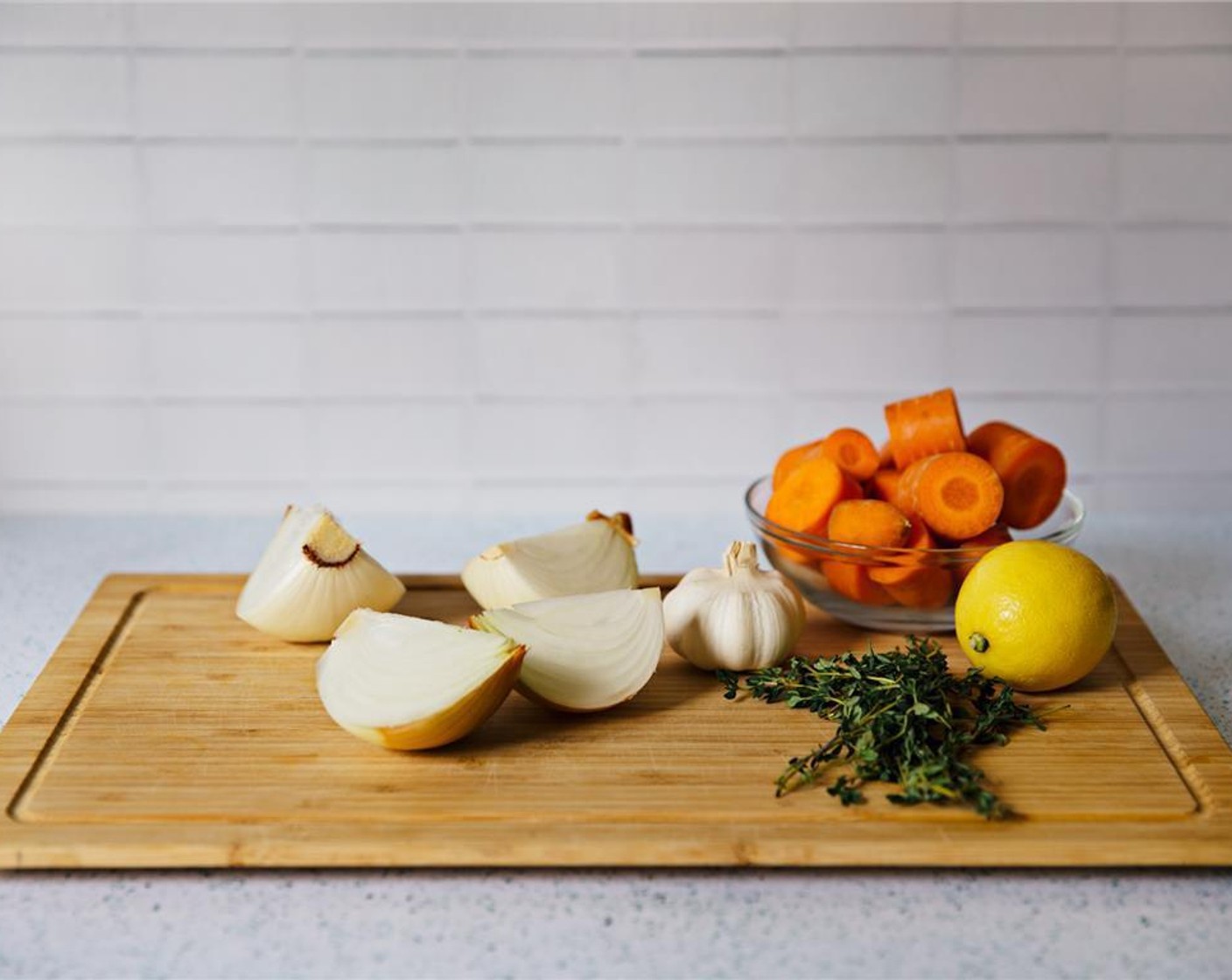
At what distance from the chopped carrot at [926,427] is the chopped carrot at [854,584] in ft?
0.39

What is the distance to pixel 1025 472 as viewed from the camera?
52.5 inches

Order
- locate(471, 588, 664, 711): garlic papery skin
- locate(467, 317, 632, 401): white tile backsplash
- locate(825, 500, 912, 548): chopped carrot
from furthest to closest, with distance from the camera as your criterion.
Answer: locate(467, 317, 632, 401): white tile backsplash < locate(825, 500, 912, 548): chopped carrot < locate(471, 588, 664, 711): garlic papery skin

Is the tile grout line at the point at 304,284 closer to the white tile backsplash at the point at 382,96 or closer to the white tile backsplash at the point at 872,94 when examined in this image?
the white tile backsplash at the point at 382,96

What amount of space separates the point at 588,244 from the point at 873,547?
57cm

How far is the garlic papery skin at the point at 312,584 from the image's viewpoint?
1307 millimetres

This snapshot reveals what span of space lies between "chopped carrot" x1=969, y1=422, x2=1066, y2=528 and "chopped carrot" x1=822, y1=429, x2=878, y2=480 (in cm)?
10

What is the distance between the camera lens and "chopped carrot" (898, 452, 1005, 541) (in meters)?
1.29

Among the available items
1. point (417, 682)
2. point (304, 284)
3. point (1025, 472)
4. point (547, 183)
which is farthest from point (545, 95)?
point (417, 682)

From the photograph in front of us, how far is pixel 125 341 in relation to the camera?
1.72 metres

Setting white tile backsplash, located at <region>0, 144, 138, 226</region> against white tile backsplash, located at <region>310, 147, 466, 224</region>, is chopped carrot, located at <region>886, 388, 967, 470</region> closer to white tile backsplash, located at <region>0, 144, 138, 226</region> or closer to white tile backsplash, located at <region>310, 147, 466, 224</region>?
white tile backsplash, located at <region>310, 147, 466, 224</region>

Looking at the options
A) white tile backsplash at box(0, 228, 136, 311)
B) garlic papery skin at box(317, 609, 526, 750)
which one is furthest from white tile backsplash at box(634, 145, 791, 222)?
garlic papery skin at box(317, 609, 526, 750)

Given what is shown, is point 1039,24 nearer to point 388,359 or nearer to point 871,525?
point 871,525

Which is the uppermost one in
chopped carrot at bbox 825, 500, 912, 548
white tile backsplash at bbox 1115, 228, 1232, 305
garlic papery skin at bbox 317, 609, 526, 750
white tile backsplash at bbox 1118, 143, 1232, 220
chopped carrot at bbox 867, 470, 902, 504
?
white tile backsplash at bbox 1118, 143, 1232, 220

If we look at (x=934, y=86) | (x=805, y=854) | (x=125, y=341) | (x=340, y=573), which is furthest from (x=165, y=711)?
(x=934, y=86)
